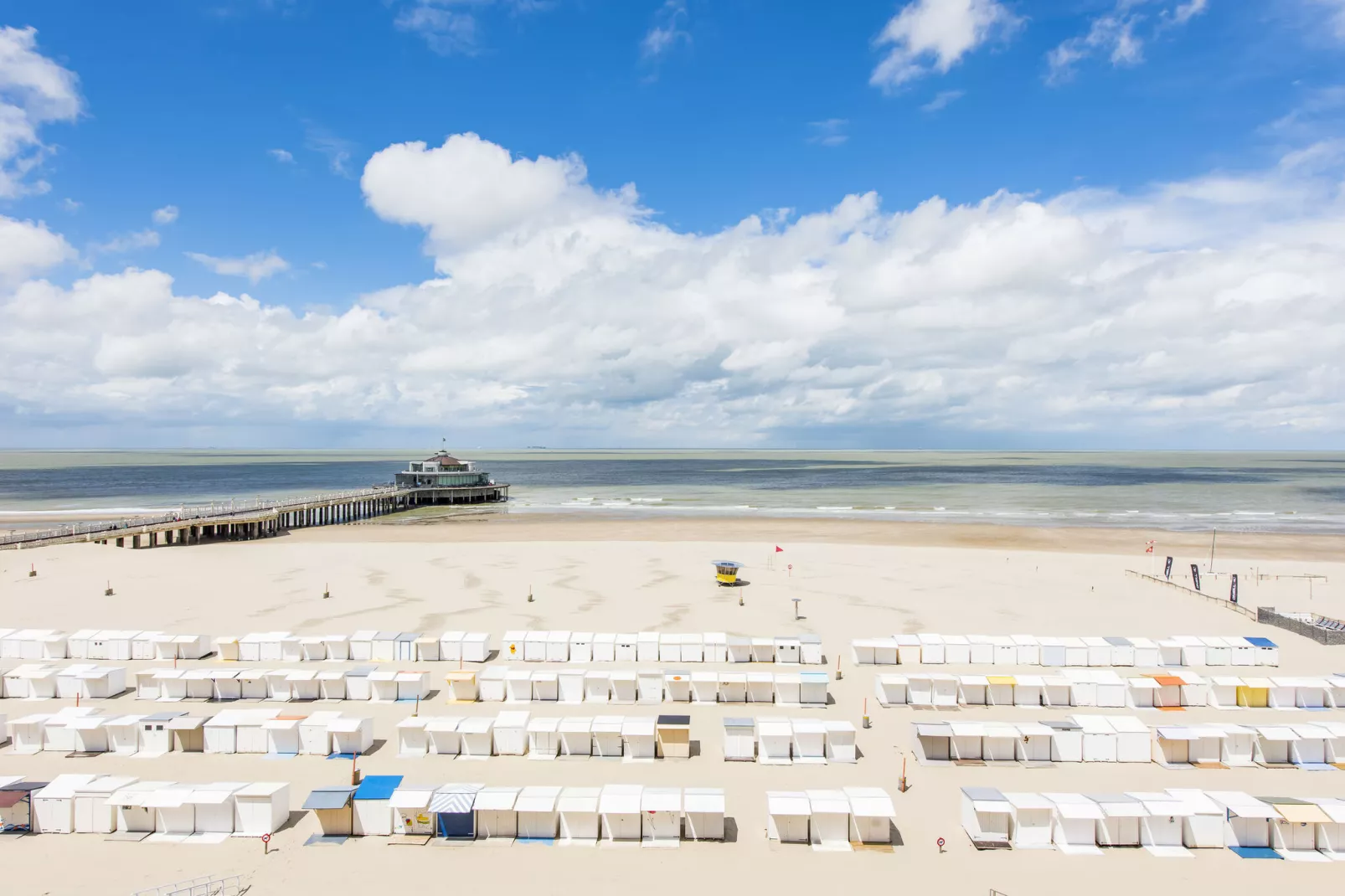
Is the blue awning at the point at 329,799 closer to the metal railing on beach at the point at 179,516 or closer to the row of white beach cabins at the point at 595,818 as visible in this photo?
the row of white beach cabins at the point at 595,818

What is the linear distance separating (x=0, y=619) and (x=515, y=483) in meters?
129

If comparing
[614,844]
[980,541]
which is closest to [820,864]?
[614,844]

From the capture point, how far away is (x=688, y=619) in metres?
38.0

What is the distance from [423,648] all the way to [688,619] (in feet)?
42.6

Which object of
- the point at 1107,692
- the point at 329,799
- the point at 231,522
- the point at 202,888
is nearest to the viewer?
the point at 202,888

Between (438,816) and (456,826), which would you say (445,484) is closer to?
(438,816)

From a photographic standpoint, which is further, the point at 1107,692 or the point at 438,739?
the point at 1107,692

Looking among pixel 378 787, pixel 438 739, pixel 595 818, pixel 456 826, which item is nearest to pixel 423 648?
pixel 438 739

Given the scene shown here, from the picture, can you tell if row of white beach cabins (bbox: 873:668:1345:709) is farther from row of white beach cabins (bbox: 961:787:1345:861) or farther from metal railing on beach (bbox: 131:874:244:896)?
metal railing on beach (bbox: 131:874:244:896)

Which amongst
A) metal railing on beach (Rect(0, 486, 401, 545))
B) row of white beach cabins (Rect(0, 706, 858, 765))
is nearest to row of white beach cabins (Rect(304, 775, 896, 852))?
row of white beach cabins (Rect(0, 706, 858, 765))

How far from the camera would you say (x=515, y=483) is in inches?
6540

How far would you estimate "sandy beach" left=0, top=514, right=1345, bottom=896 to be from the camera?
655 inches

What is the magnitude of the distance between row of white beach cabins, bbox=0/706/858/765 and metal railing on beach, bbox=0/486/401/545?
148ft

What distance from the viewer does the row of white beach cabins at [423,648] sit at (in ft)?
102
